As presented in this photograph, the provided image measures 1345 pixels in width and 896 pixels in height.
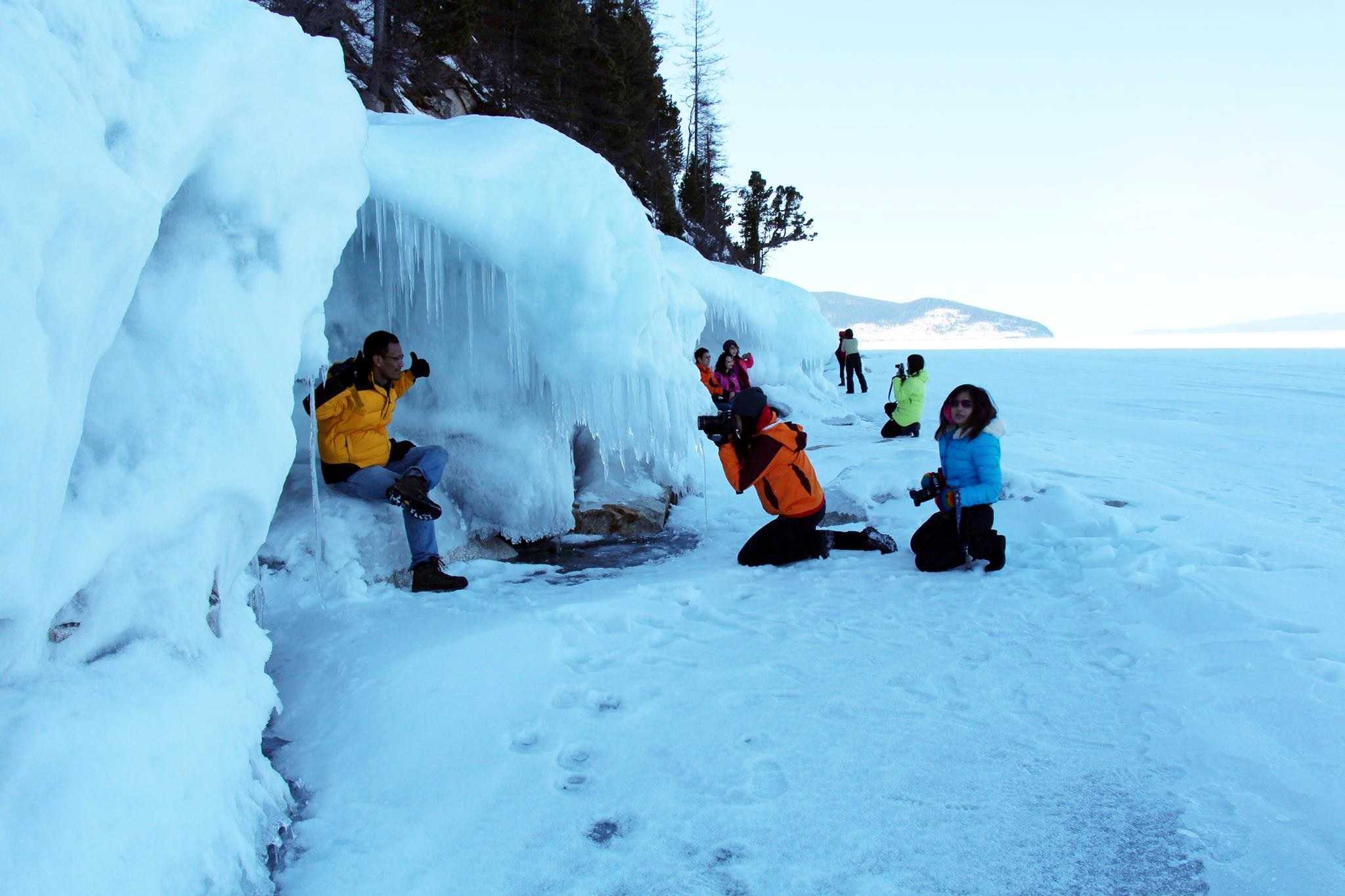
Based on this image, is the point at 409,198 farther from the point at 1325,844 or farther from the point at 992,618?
the point at 1325,844

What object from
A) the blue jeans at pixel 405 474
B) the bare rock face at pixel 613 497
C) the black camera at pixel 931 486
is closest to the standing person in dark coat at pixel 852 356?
the bare rock face at pixel 613 497

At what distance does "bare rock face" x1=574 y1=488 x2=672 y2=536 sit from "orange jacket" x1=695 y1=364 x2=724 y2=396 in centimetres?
354

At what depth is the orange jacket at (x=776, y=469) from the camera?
4.28 metres

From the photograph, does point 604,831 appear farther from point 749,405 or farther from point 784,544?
point 749,405

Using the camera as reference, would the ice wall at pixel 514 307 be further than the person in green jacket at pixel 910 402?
No

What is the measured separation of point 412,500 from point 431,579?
1.32 ft

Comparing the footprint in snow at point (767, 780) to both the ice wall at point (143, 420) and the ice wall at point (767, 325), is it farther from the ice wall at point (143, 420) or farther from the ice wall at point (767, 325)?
the ice wall at point (767, 325)

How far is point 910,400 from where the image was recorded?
886cm

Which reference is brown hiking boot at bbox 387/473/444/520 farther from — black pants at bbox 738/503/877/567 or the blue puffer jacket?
the blue puffer jacket

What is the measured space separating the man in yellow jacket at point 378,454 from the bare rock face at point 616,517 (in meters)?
1.36

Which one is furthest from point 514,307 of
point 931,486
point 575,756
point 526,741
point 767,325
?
point 767,325

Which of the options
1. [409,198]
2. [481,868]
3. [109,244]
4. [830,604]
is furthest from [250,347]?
[830,604]

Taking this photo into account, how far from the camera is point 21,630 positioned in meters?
1.53

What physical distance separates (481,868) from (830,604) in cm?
207
